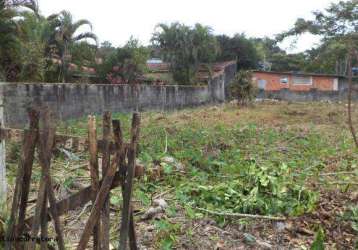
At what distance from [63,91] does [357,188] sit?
855cm

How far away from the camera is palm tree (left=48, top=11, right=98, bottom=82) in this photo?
15384 mm

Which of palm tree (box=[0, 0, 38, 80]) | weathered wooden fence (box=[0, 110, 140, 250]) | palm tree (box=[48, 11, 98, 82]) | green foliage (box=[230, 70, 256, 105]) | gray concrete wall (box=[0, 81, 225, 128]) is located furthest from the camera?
green foliage (box=[230, 70, 256, 105])

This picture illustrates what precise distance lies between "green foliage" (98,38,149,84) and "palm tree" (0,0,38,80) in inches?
230

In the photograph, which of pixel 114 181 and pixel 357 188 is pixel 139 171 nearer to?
pixel 114 181

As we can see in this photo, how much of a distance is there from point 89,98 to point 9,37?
9.13 feet

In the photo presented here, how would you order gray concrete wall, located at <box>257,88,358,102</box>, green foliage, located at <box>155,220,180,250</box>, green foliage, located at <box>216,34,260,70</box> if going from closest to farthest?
green foliage, located at <box>155,220,180,250</box>
gray concrete wall, located at <box>257,88,358,102</box>
green foliage, located at <box>216,34,260,70</box>

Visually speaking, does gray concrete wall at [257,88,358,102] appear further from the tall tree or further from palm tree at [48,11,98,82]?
palm tree at [48,11,98,82]

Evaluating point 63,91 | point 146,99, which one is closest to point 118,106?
point 146,99

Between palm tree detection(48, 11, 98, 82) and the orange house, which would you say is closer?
palm tree detection(48, 11, 98, 82)

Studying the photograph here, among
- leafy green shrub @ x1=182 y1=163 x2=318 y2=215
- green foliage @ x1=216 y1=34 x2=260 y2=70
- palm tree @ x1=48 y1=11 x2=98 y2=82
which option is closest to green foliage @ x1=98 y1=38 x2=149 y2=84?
palm tree @ x1=48 y1=11 x2=98 y2=82

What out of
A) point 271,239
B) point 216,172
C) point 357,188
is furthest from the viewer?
point 216,172

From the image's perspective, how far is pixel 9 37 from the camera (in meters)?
11.4

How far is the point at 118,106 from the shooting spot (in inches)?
559

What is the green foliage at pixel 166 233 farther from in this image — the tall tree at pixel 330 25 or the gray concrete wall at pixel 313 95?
the gray concrete wall at pixel 313 95
